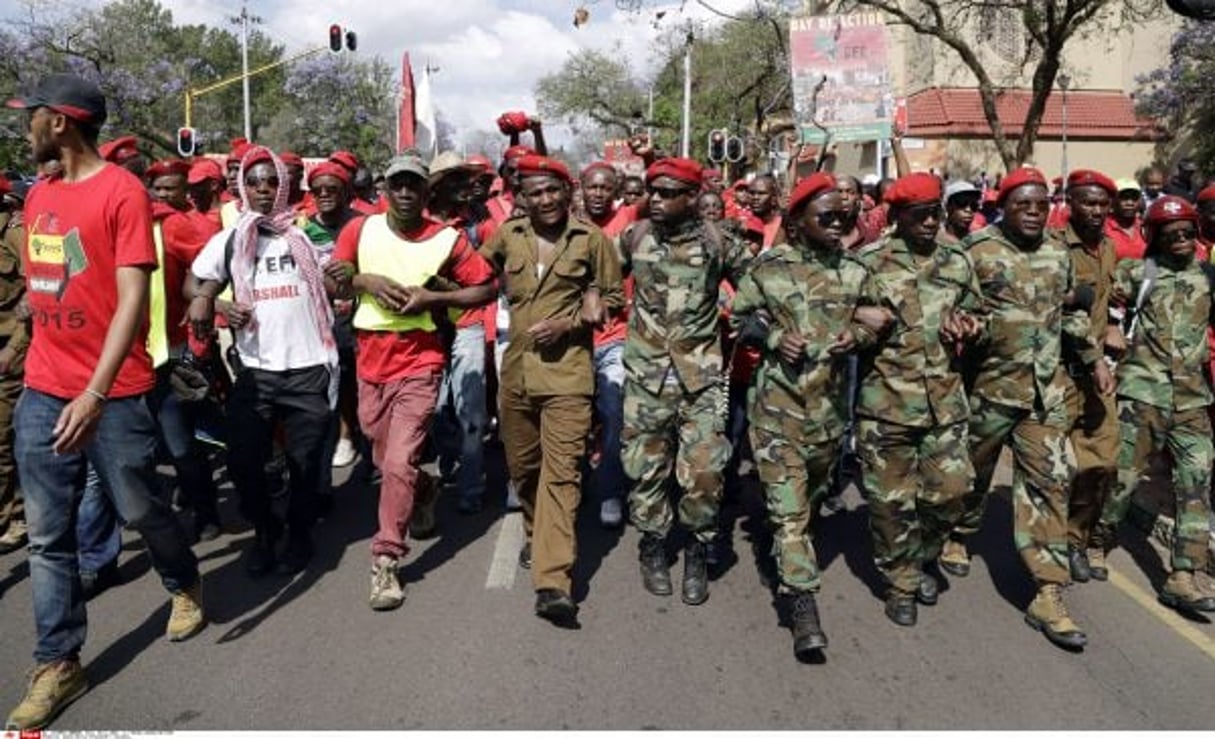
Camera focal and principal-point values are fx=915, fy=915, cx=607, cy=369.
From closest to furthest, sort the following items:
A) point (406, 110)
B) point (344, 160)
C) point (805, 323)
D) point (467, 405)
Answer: point (805, 323) → point (467, 405) → point (344, 160) → point (406, 110)

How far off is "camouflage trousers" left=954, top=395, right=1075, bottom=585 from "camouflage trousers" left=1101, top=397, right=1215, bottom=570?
40 cm

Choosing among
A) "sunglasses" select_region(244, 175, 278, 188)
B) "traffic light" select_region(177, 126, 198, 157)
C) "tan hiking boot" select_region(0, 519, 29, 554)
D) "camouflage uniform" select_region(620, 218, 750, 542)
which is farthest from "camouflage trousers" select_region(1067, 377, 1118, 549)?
"traffic light" select_region(177, 126, 198, 157)

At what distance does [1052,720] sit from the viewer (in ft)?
10.4

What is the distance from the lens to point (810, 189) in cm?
384

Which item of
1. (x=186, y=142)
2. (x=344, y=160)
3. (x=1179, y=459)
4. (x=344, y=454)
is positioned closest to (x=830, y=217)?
(x=1179, y=459)

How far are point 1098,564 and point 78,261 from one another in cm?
477

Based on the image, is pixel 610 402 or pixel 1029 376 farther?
pixel 610 402

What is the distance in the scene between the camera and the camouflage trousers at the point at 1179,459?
4.19m

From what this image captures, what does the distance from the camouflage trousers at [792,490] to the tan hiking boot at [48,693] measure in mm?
2669

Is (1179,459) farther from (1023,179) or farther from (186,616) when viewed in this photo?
(186,616)

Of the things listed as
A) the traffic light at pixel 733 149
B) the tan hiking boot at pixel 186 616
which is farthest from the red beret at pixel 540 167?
the traffic light at pixel 733 149

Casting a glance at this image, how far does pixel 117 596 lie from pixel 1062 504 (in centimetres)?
426

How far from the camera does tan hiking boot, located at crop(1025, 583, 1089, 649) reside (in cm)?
371

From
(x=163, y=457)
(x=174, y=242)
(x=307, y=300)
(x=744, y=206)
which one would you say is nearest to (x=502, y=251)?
(x=307, y=300)
